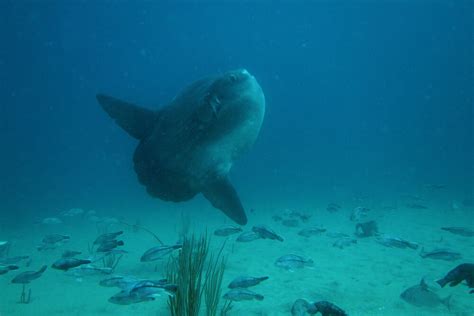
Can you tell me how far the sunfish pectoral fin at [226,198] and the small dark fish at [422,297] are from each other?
13.2 feet

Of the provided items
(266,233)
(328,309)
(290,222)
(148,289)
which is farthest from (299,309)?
(290,222)

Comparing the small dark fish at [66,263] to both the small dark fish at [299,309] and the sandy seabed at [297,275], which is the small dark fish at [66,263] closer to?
the sandy seabed at [297,275]

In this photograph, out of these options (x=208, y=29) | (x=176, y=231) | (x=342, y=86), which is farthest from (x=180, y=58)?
(x=176, y=231)

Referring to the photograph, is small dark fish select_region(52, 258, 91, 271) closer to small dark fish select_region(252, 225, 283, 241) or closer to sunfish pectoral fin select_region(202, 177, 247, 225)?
sunfish pectoral fin select_region(202, 177, 247, 225)

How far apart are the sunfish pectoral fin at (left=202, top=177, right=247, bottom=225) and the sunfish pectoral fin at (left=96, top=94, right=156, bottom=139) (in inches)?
52.6

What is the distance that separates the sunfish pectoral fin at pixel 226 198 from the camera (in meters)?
4.43

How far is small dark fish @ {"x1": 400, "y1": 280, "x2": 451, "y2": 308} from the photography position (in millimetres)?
6016

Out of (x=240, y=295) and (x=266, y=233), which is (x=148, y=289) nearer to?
(x=240, y=295)

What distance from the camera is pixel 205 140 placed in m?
3.93

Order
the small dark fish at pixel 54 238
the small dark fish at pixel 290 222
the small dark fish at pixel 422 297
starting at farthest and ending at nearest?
the small dark fish at pixel 290 222 → the small dark fish at pixel 54 238 → the small dark fish at pixel 422 297

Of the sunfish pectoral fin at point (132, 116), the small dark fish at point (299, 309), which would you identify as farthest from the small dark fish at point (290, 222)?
the sunfish pectoral fin at point (132, 116)

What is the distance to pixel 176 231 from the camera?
14688 mm

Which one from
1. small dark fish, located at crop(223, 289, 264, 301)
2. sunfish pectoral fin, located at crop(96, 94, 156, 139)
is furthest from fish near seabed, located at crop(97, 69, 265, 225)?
small dark fish, located at crop(223, 289, 264, 301)

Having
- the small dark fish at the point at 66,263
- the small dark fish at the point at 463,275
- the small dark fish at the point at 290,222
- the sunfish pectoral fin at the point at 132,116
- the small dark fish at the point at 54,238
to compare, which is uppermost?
the sunfish pectoral fin at the point at 132,116
